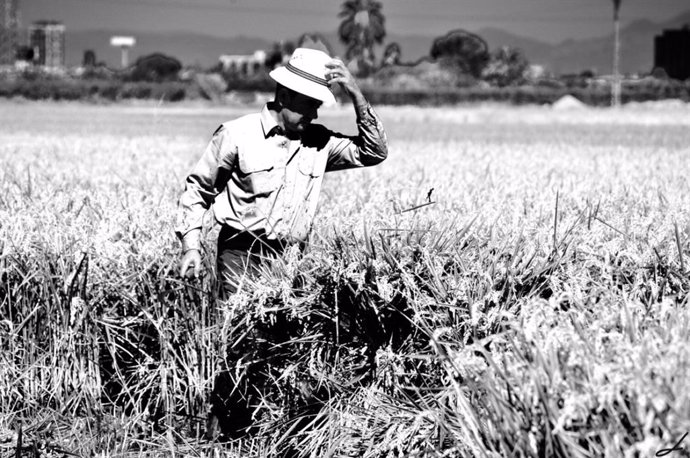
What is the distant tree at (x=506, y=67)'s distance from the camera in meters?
105

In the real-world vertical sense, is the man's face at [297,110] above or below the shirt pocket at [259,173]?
above

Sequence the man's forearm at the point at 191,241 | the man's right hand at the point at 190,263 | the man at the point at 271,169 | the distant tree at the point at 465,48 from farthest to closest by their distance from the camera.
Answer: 1. the distant tree at the point at 465,48
2. the man at the point at 271,169
3. the man's forearm at the point at 191,241
4. the man's right hand at the point at 190,263

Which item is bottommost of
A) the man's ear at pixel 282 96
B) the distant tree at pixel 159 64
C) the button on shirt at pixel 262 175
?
the button on shirt at pixel 262 175

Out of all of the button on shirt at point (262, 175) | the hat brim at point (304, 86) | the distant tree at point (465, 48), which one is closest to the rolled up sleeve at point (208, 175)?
the button on shirt at point (262, 175)

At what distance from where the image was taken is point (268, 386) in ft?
14.8

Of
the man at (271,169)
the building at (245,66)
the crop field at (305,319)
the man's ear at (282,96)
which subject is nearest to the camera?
the crop field at (305,319)

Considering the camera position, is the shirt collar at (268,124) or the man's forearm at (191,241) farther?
the shirt collar at (268,124)

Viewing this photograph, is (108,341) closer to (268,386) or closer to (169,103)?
(268,386)

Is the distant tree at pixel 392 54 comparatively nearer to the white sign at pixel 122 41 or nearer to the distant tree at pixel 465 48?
the distant tree at pixel 465 48

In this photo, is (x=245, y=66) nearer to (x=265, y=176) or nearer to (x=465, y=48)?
(x=465, y=48)

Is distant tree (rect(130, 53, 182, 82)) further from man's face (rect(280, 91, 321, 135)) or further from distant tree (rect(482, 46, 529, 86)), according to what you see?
man's face (rect(280, 91, 321, 135))

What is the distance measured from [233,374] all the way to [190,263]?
596 mm

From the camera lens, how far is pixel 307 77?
4.66m

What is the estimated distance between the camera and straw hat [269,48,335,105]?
15.2ft
